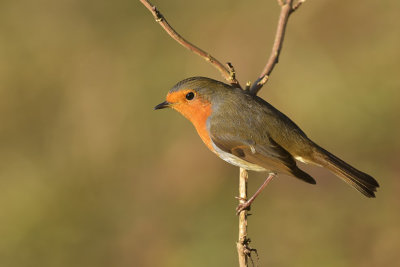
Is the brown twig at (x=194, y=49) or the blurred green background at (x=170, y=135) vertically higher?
the blurred green background at (x=170, y=135)

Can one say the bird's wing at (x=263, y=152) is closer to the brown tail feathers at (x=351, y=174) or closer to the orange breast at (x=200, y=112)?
the orange breast at (x=200, y=112)

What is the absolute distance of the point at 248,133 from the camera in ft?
13.4

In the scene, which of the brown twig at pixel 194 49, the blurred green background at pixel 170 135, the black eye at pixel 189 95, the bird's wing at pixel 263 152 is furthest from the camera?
the blurred green background at pixel 170 135

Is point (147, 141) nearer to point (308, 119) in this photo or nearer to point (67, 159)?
point (67, 159)

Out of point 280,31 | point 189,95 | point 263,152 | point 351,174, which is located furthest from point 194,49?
point 351,174

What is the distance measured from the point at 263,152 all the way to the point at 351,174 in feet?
2.19

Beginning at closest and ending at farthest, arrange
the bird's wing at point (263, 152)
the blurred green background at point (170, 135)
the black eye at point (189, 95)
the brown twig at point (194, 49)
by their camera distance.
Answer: the brown twig at point (194, 49)
the bird's wing at point (263, 152)
the black eye at point (189, 95)
the blurred green background at point (170, 135)

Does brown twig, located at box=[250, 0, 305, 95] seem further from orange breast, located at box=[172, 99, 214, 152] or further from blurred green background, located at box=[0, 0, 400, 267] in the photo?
blurred green background, located at box=[0, 0, 400, 267]

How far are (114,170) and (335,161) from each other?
3.20 meters

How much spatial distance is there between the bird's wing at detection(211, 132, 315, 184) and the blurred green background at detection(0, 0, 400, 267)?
1817mm

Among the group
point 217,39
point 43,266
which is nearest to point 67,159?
point 43,266

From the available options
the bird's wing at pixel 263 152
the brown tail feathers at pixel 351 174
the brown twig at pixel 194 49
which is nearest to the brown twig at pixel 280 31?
the brown twig at pixel 194 49

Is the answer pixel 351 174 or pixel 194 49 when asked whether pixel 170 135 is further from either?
pixel 194 49

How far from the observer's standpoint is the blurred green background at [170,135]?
5766 millimetres
